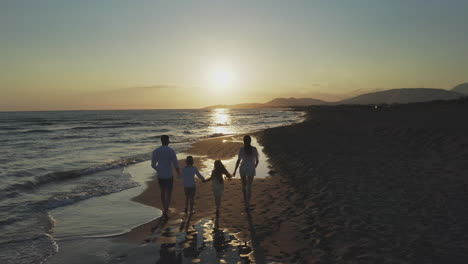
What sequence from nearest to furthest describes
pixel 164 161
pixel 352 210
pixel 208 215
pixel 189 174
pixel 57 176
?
1. pixel 352 210
2. pixel 189 174
3. pixel 164 161
4. pixel 208 215
5. pixel 57 176

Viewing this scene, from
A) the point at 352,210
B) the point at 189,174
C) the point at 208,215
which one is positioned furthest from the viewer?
the point at 208,215

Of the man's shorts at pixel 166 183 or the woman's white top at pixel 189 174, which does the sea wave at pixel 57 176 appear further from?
the woman's white top at pixel 189 174

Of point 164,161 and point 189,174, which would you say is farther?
point 164,161

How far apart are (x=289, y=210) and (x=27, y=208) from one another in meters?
8.68

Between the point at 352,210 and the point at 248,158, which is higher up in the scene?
the point at 248,158

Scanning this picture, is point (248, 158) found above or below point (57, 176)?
above

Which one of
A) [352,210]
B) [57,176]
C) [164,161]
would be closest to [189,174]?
[164,161]

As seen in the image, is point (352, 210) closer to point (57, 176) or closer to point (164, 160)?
point (164, 160)

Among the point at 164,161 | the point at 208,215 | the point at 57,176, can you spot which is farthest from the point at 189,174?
the point at 57,176

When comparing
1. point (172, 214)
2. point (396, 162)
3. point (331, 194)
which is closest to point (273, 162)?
point (396, 162)

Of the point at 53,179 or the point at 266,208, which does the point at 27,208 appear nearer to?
the point at 53,179

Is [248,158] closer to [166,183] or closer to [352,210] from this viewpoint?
→ [166,183]

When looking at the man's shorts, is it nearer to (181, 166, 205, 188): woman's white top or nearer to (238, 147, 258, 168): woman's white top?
(181, 166, 205, 188): woman's white top

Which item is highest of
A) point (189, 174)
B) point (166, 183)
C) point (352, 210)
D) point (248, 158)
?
point (248, 158)
